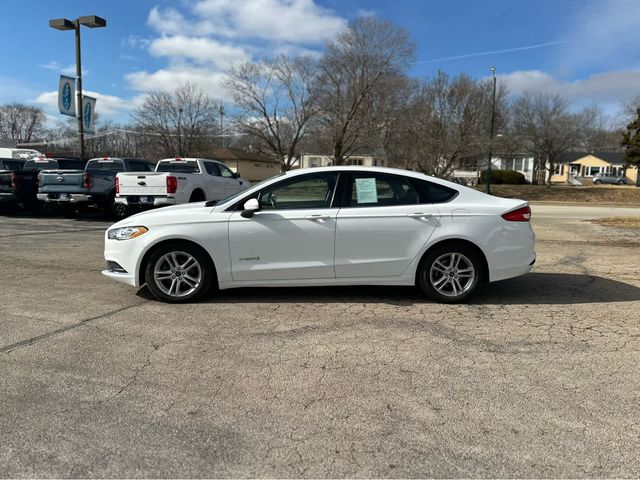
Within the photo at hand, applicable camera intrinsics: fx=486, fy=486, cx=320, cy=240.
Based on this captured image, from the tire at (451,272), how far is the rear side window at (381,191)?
685 millimetres

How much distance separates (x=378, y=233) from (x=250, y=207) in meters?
1.45

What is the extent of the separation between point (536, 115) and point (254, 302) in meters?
51.5

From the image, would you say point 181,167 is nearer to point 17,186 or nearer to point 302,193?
point 17,186

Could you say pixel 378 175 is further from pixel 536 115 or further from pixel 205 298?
pixel 536 115

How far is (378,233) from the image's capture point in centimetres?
543

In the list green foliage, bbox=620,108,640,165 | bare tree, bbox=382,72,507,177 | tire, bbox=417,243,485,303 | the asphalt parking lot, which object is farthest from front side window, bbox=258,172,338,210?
green foliage, bbox=620,108,640,165

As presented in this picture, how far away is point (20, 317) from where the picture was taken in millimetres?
5047

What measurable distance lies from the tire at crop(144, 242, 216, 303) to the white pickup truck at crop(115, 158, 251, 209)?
6.82 metres

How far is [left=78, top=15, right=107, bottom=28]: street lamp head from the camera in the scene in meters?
18.0

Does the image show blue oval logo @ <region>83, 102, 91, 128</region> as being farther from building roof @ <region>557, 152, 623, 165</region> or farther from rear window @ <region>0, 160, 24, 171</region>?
building roof @ <region>557, 152, 623, 165</region>

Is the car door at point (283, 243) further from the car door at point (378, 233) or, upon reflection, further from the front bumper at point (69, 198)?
the front bumper at point (69, 198)

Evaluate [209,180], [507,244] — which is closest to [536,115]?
[209,180]

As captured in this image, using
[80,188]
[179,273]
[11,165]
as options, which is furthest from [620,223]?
[11,165]

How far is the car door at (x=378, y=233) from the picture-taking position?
5430 mm
